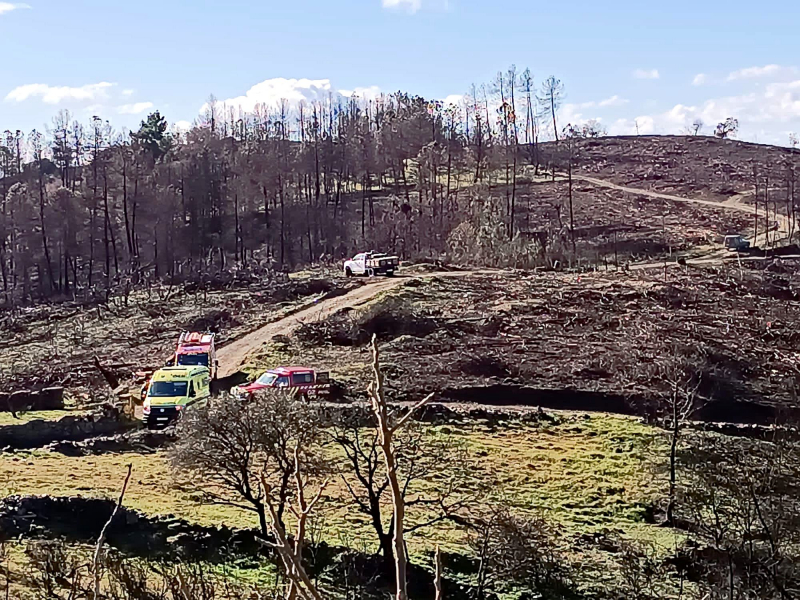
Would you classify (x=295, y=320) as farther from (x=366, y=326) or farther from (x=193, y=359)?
(x=193, y=359)

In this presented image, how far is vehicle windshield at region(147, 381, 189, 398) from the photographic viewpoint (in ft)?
85.7

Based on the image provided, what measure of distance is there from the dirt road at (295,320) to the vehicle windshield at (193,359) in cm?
179

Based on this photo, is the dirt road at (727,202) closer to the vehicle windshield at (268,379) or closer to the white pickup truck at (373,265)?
the white pickup truck at (373,265)

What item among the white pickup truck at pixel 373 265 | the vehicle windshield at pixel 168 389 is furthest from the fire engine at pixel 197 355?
the white pickup truck at pixel 373 265

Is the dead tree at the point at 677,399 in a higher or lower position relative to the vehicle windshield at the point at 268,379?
lower

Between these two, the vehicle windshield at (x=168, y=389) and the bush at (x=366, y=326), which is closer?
the vehicle windshield at (x=168, y=389)

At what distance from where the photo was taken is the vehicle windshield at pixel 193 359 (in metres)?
29.8

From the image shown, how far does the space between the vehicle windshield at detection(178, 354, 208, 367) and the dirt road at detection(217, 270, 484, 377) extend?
1.79 metres

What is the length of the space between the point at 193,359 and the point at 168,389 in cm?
379

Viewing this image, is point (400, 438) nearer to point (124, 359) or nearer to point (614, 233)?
point (124, 359)

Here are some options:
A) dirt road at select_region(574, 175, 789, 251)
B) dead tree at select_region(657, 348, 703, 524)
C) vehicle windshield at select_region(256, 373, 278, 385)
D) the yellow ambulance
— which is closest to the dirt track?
vehicle windshield at select_region(256, 373, 278, 385)

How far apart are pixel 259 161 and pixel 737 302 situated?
40.7 meters

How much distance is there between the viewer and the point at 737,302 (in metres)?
40.7

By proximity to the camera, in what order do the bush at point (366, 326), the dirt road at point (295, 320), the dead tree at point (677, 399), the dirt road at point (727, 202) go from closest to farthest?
the dead tree at point (677, 399)
the dirt road at point (295, 320)
the bush at point (366, 326)
the dirt road at point (727, 202)
